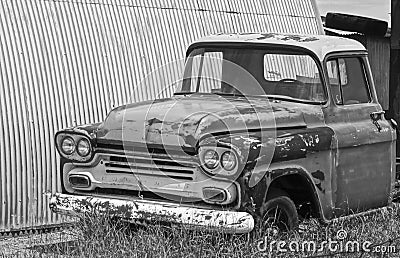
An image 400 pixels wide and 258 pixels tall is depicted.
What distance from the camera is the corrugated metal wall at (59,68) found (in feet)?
31.9

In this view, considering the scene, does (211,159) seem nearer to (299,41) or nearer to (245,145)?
(245,145)

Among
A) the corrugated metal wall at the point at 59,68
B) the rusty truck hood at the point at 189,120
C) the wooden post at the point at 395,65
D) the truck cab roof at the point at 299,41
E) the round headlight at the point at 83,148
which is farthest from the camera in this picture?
the wooden post at the point at 395,65

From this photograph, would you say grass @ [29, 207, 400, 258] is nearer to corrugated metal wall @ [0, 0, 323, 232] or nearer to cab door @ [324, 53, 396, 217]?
cab door @ [324, 53, 396, 217]

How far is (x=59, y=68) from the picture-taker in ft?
33.6

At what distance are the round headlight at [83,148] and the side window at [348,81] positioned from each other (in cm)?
233

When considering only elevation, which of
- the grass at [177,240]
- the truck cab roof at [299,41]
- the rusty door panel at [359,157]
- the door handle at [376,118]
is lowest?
the grass at [177,240]

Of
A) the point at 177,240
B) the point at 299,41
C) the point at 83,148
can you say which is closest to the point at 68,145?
the point at 83,148

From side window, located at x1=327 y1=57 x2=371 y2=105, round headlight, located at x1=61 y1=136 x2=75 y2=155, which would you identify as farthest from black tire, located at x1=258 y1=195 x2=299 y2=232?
round headlight, located at x1=61 y1=136 x2=75 y2=155

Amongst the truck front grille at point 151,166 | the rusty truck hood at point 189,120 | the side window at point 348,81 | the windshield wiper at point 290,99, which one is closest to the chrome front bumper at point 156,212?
the truck front grille at point 151,166

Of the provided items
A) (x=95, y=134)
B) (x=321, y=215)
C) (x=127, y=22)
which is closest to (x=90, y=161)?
(x=95, y=134)

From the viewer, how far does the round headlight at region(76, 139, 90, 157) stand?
780 centimetres

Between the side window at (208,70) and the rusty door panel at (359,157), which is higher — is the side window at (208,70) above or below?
above

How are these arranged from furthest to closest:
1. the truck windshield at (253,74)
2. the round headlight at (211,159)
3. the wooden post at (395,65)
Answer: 1. the wooden post at (395,65)
2. the truck windshield at (253,74)
3. the round headlight at (211,159)

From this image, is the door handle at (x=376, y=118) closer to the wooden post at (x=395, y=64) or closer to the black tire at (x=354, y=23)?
the wooden post at (x=395, y=64)
